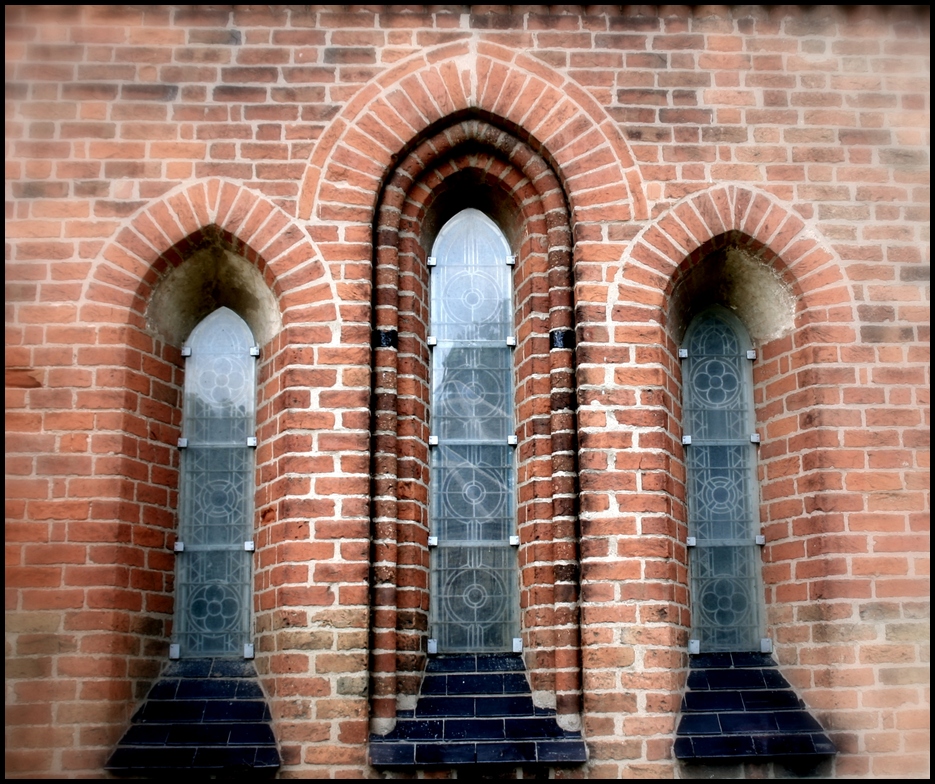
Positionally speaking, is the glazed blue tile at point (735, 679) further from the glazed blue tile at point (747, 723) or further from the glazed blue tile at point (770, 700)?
the glazed blue tile at point (747, 723)

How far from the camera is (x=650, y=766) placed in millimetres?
4965

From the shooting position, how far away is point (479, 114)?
564cm

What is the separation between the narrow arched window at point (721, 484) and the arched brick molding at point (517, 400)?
750mm

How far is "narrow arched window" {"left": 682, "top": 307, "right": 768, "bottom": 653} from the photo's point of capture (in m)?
5.56

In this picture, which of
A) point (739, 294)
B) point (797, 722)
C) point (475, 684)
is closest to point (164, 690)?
point (475, 684)

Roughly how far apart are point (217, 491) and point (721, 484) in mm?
2567

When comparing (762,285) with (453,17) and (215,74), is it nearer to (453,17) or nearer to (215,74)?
(453,17)

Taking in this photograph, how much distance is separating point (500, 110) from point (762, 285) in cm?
161

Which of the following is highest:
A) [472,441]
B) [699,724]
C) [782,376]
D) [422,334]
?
[422,334]

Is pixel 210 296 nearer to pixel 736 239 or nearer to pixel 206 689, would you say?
pixel 206 689

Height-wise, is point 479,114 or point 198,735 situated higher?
point 479,114

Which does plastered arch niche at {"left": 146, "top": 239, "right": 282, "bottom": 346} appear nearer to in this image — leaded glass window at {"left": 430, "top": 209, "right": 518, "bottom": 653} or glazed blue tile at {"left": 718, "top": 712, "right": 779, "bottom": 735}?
leaded glass window at {"left": 430, "top": 209, "right": 518, "bottom": 653}

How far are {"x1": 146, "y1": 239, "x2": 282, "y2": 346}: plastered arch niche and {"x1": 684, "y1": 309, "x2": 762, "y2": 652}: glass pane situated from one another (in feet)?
7.28

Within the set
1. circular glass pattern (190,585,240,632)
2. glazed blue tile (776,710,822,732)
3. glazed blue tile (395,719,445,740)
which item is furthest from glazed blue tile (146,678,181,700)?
glazed blue tile (776,710,822,732)
